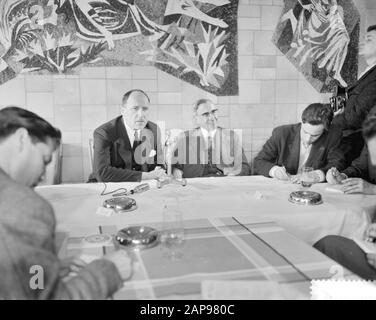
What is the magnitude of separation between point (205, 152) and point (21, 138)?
6.75ft

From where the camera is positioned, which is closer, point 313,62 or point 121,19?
point 121,19

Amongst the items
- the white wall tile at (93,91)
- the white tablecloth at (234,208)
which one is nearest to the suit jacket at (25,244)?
the white tablecloth at (234,208)

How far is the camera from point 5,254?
680 millimetres

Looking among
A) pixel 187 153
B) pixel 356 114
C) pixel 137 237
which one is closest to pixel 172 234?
pixel 137 237

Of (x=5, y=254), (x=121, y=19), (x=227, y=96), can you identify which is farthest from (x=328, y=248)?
(x=121, y=19)

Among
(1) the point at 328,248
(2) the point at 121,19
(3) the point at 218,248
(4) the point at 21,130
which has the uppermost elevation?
(2) the point at 121,19

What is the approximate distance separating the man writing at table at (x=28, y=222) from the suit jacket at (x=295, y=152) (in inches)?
69.4

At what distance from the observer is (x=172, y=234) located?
1.19m

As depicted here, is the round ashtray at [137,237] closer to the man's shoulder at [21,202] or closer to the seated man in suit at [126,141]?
the man's shoulder at [21,202]

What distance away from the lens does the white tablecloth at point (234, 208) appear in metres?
1.46

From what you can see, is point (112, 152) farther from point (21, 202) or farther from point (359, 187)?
point (21, 202)
